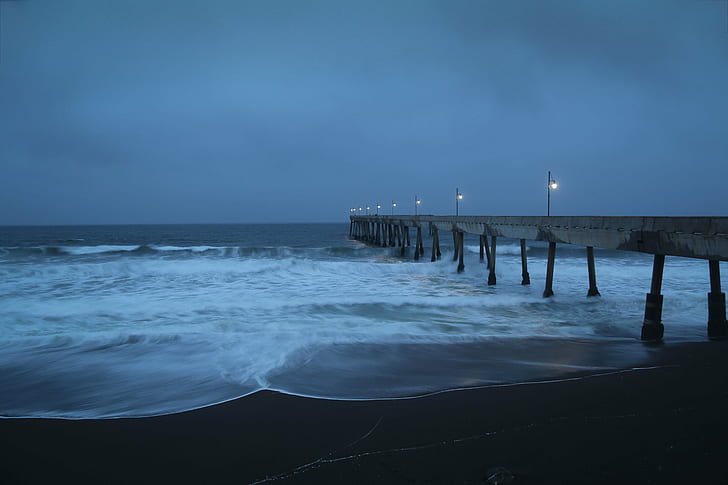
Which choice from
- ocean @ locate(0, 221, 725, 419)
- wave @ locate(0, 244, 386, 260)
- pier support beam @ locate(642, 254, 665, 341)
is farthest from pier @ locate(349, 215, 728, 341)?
wave @ locate(0, 244, 386, 260)

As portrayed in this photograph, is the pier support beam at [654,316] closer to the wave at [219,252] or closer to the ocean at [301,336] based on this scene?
the ocean at [301,336]

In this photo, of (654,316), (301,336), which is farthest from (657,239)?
(301,336)

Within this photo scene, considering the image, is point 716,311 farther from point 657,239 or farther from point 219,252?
point 219,252

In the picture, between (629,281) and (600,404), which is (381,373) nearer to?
(600,404)

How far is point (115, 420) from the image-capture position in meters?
5.09

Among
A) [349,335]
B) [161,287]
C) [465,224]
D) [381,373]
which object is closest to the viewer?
[381,373]

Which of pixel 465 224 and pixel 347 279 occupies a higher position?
pixel 465 224

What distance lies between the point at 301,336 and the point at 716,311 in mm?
8917

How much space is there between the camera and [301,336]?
945 centimetres

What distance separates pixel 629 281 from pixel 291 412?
19525 millimetres

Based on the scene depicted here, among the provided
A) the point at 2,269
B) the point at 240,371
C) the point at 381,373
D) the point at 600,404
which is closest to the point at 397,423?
the point at 381,373

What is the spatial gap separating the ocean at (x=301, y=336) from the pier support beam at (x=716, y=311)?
310 millimetres

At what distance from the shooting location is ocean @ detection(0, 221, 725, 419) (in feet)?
20.5

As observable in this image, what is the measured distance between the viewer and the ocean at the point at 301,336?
20.5ft
